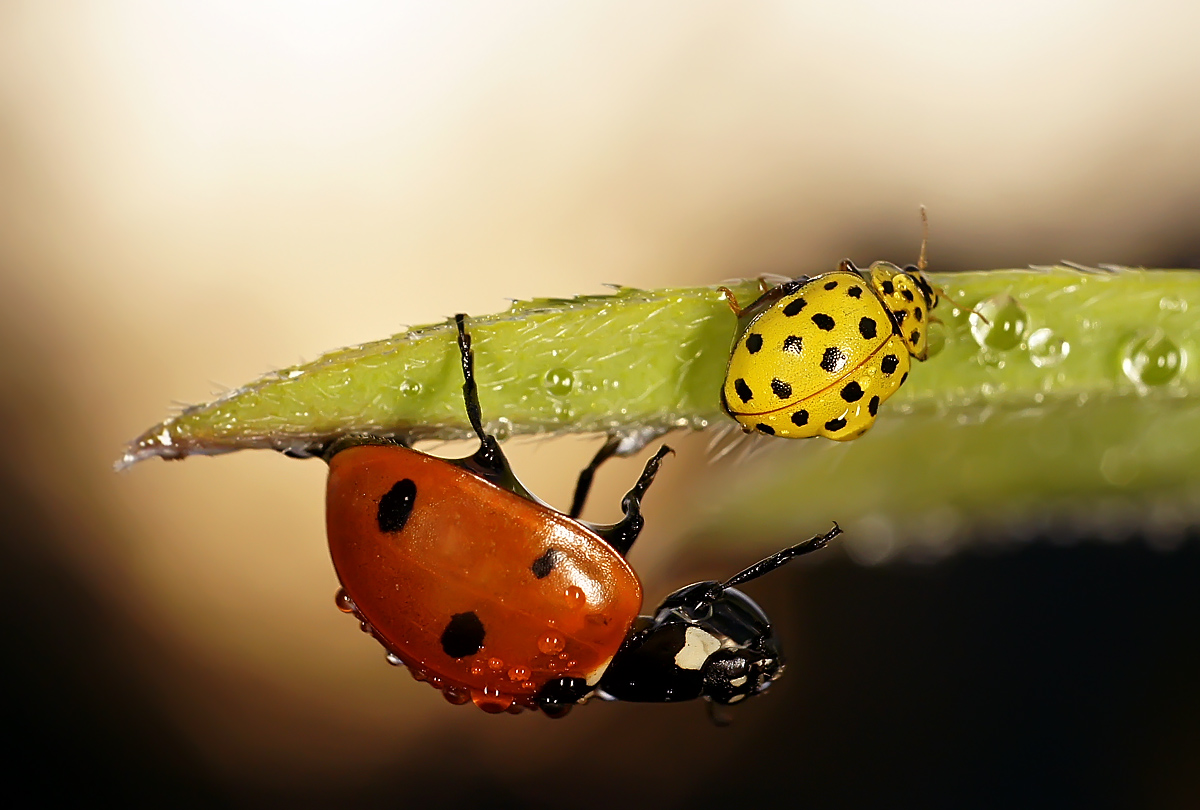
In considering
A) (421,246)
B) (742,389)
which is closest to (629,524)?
(742,389)

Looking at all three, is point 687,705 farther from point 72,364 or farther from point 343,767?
point 72,364

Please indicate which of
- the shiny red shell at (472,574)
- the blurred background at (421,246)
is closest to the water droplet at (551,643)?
the shiny red shell at (472,574)

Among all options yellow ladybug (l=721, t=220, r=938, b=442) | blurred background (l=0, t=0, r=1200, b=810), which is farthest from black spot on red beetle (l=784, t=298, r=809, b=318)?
blurred background (l=0, t=0, r=1200, b=810)

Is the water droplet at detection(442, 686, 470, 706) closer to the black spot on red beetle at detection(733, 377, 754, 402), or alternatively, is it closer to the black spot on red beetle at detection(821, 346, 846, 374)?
the black spot on red beetle at detection(733, 377, 754, 402)

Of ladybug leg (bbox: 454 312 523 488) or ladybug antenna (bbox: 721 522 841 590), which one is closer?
ladybug leg (bbox: 454 312 523 488)

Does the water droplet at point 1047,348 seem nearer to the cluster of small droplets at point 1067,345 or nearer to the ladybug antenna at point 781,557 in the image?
the cluster of small droplets at point 1067,345

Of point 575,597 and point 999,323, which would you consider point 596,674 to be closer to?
point 575,597
